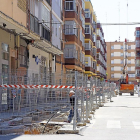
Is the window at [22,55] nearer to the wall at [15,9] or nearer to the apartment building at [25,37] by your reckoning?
the apartment building at [25,37]

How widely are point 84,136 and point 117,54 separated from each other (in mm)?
121413

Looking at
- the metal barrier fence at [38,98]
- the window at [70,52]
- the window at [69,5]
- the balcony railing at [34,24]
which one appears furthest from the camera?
the window at [69,5]

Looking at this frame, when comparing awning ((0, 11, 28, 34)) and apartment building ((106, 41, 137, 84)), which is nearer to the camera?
awning ((0, 11, 28, 34))

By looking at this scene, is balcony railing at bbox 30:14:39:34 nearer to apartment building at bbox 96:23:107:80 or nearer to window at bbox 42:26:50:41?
window at bbox 42:26:50:41

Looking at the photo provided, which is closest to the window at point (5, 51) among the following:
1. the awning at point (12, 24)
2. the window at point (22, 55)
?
the awning at point (12, 24)

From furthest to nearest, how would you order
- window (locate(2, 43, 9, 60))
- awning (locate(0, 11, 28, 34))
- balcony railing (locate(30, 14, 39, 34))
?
balcony railing (locate(30, 14, 39, 34)) → window (locate(2, 43, 9, 60)) → awning (locate(0, 11, 28, 34))

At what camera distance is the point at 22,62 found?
23.3 m

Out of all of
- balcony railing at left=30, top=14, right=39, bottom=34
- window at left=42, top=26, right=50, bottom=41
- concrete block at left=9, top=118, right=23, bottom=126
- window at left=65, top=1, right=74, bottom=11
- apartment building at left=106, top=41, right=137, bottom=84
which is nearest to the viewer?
concrete block at left=9, top=118, right=23, bottom=126

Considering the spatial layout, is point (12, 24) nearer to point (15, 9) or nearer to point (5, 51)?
point (15, 9)

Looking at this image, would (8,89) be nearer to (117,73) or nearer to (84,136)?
(84,136)

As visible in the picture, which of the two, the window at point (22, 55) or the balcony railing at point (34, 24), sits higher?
the balcony railing at point (34, 24)

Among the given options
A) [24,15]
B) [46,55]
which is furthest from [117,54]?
[24,15]

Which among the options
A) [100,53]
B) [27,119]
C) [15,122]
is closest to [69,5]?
[27,119]

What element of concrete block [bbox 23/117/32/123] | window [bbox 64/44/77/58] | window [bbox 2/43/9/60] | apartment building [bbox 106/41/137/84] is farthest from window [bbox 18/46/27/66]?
apartment building [bbox 106/41/137/84]
